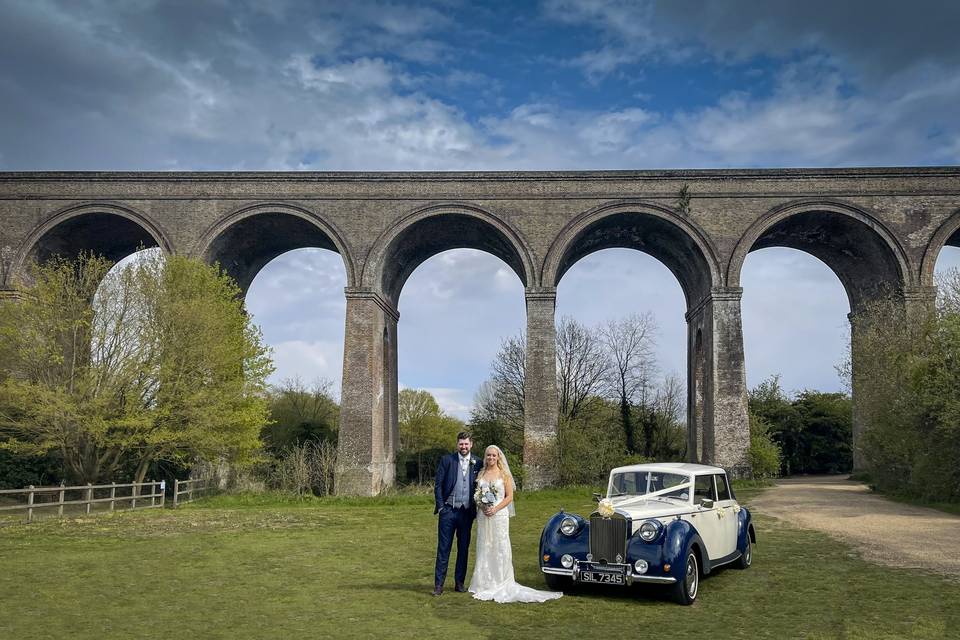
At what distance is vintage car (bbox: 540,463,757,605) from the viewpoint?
24.3ft

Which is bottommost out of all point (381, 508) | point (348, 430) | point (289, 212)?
point (381, 508)

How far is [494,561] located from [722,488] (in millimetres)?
3423

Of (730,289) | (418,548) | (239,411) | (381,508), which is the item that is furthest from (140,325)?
(730,289)

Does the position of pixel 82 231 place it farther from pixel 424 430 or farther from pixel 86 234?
pixel 424 430

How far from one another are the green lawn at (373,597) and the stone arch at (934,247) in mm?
15357

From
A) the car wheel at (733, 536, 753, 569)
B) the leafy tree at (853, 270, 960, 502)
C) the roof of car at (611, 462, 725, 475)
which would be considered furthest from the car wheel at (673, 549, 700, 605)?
the leafy tree at (853, 270, 960, 502)

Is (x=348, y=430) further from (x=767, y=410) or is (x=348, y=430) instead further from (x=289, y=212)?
(x=767, y=410)

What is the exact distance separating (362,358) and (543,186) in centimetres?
868

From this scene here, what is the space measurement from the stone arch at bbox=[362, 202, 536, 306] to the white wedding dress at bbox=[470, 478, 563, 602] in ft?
57.0

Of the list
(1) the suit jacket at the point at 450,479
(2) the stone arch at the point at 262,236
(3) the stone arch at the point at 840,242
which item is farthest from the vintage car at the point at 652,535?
(2) the stone arch at the point at 262,236

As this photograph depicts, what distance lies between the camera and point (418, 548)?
37.6 ft

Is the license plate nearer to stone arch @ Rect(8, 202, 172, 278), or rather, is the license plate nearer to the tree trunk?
stone arch @ Rect(8, 202, 172, 278)

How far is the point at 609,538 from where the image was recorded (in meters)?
7.64

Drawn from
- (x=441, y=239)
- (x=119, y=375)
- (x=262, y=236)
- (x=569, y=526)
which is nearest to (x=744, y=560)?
(x=569, y=526)
